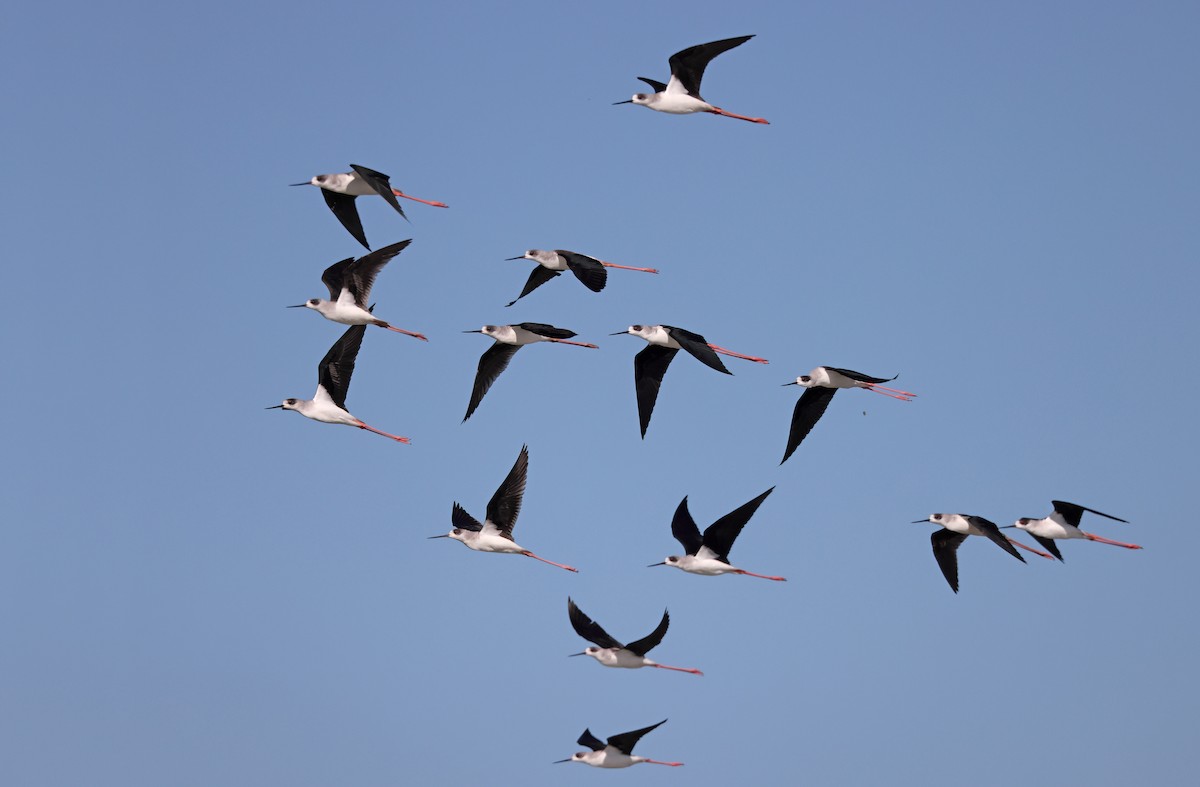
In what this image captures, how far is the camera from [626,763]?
68.1 feet

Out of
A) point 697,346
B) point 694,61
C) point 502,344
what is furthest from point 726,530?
point 694,61

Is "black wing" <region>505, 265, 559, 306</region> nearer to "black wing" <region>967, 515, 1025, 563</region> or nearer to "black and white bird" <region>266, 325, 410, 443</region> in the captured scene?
"black and white bird" <region>266, 325, 410, 443</region>

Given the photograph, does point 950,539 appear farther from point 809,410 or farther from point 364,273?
point 364,273

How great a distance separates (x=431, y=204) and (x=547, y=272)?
168 centimetres

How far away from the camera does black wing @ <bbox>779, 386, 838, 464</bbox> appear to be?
20.3 m

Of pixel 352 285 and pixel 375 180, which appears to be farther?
pixel 352 285

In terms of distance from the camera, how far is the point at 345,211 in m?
20.8

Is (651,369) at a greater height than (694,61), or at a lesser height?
lesser

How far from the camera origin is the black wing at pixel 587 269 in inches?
780

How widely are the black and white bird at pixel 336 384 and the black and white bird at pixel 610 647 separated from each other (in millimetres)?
3239

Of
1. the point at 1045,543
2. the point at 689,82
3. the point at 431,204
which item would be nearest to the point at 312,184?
the point at 431,204

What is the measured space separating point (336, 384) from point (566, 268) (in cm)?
311

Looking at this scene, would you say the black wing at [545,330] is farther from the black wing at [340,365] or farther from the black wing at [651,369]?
the black wing at [340,365]

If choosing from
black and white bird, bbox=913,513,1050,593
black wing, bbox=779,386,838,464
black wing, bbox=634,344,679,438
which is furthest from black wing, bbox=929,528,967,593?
black wing, bbox=634,344,679,438
